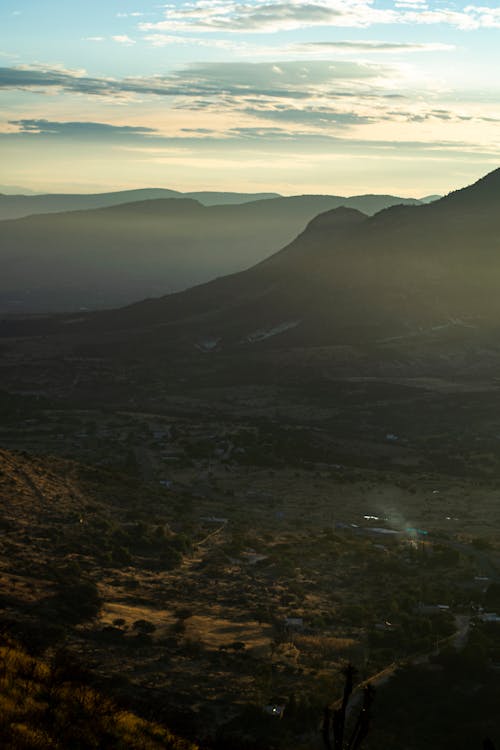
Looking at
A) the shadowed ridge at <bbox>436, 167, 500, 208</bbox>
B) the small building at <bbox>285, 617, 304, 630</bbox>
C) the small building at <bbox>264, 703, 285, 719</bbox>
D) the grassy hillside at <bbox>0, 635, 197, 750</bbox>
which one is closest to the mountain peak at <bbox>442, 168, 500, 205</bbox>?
the shadowed ridge at <bbox>436, 167, 500, 208</bbox>

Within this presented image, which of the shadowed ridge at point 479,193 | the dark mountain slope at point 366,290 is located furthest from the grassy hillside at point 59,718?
the shadowed ridge at point 479,193

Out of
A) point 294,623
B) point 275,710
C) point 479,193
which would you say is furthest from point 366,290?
point 275,710

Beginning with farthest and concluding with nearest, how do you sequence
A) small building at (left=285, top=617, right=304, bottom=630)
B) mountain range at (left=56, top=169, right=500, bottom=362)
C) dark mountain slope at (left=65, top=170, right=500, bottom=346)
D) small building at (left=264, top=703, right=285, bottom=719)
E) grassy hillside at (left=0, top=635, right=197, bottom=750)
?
dark mountain slope at (left=65, top=170, right=500, bottom=346), mountain range at (left=56, top=169, right=500, bottom=362), small building at (left=285, top=617, right=304, bottom=630), small building at (left=264, top=703, right=285, bottom=719), grassy hillside at (left=0, top=635, right=197, bottom=750)

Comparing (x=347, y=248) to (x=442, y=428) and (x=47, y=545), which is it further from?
(x=47, y=545)

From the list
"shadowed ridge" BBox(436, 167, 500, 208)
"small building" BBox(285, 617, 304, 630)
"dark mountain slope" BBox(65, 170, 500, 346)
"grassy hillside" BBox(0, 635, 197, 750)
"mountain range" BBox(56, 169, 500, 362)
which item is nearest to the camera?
"grassy hillside" BBox(0, 635, 197, 750)

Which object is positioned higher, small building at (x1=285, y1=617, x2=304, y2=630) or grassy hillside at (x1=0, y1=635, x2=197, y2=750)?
grassy hillside at (x1=0, y1=635, x2=197, y2=750)

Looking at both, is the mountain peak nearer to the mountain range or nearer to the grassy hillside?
the mountain range

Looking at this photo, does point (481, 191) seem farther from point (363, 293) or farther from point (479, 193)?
point (363, 293)

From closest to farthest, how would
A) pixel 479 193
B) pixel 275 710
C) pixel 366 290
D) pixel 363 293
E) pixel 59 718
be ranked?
pixel 59 718 → pixel 275 710 → pixel 363 293 → pixel 366 290 → pixel 479 193

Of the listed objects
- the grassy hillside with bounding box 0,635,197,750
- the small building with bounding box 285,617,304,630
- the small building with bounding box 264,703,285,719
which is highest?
the grassy hillside with bounding box 0,635,197,750

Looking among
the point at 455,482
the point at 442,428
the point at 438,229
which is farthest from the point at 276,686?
the point at 438,229

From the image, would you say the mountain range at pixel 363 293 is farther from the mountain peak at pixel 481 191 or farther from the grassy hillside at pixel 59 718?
the grassy hillside at pixel 59 718
